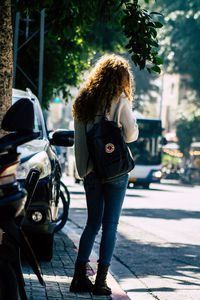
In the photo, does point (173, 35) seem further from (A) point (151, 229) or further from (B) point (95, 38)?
(A) point (151, 229)

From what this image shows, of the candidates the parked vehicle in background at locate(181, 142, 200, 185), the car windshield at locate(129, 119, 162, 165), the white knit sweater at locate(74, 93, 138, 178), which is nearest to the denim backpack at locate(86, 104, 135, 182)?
the white knit sweater at locate(74, 93, 138, 178)

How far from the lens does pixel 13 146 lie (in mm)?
2865

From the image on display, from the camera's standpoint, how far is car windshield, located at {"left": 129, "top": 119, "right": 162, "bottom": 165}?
2714cm

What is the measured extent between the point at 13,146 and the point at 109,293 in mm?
2530

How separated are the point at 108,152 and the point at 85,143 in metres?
0.24

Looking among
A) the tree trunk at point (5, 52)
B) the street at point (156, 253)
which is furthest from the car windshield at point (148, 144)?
the tree trunk at point (5, 52)

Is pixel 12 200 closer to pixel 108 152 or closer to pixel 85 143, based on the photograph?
pixel 108 152

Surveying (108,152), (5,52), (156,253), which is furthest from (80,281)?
(156,253)

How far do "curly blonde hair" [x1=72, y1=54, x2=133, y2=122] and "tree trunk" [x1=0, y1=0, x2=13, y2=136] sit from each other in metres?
0.69

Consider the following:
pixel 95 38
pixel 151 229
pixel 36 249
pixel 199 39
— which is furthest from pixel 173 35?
pixel 36 249

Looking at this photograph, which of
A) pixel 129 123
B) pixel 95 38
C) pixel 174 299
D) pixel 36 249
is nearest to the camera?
pixel 129 123

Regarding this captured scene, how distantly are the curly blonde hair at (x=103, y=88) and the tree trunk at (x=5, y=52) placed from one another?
2.28 feet

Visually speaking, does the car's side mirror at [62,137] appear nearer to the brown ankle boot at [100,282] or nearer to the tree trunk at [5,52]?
the brown ankle boot at [100,282]

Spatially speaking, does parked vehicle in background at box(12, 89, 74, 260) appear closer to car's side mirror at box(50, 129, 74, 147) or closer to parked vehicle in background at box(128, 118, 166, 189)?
car's side mirror at box(50, 129, 74, 147)
